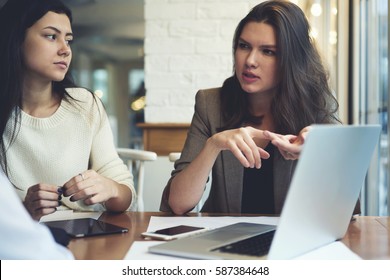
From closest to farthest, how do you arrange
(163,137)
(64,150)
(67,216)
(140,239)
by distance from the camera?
(140,239), (67,216), (64,150), (163,137)

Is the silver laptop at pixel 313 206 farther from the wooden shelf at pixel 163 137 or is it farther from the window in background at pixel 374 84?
the wooden shelf at pixel 163 137

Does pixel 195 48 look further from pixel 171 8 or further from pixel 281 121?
pixel 281 121

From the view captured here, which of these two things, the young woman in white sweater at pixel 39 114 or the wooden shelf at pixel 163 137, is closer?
the young woman in white sweater at pixel 39 114

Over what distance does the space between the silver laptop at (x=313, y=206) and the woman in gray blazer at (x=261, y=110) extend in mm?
407

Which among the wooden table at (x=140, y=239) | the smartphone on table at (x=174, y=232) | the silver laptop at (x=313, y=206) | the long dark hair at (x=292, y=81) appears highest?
the long dark hair at (x=292, y=81)

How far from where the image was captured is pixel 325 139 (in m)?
0.69

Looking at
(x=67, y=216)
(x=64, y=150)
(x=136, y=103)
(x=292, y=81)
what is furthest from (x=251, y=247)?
(x=136, y=103)

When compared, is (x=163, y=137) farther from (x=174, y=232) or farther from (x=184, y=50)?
(x=174, y=232)

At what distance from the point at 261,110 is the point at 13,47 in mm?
772

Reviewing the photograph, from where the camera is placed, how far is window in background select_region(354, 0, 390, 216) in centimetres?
229

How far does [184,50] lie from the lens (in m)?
2.62

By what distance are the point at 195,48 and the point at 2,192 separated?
2.17 metres

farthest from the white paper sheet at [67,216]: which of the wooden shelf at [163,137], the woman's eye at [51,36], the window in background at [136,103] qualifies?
the window in background at [136,103]

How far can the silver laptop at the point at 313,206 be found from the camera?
27.0 inches
